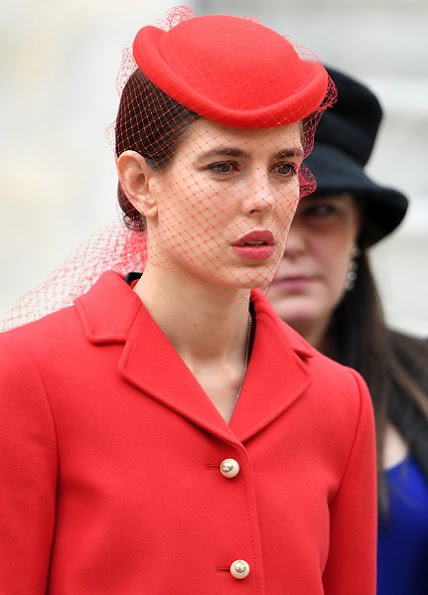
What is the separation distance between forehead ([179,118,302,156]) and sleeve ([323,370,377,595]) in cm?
56

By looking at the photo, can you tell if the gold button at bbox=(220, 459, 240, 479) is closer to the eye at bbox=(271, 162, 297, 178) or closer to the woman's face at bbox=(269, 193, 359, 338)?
the eye at bbox=(271, 162, 297, 178)

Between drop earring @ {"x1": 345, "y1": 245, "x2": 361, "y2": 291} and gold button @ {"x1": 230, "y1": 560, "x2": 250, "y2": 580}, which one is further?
drop earring @ {"x1": 345, "y1": 245, "x2": 361, "y2": 291}

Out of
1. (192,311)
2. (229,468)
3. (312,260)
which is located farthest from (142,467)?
(312,260)

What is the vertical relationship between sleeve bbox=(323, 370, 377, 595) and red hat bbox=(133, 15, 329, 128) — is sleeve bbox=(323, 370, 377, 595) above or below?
below

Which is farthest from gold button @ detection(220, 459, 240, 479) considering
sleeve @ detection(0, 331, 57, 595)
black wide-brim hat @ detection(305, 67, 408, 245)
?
black wide-brim hat @ detection(305, 67, 408, 245)

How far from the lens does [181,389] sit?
7.39 feet

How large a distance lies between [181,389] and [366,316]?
152cm

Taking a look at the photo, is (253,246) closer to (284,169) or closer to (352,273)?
(284,169)

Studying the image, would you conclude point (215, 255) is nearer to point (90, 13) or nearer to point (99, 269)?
point (99, 269)

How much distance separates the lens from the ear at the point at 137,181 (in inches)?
89.2

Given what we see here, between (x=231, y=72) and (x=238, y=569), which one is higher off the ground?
(x=231, y=72)

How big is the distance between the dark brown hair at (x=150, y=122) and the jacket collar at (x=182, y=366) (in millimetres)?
250

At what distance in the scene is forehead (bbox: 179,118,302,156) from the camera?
2160mm

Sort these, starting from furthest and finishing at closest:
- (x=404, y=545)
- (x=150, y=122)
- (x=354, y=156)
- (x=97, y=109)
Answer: (x=97, y=109)
(x=354, y=156)
(x=404, y=545)
(x=150, y=122)
